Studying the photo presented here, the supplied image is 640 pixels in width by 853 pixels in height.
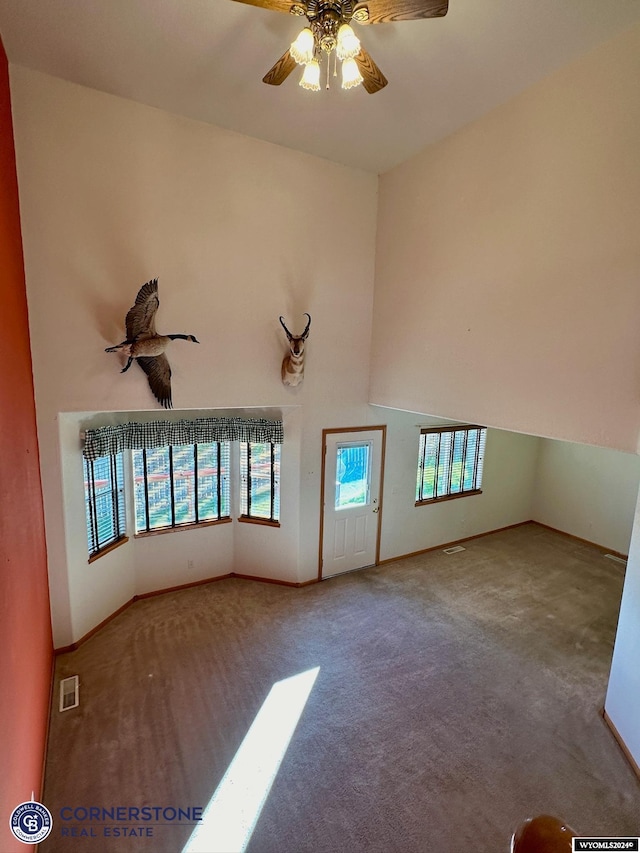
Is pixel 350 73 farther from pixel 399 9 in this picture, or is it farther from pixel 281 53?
pixel 281 53

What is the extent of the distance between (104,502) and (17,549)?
6.85 ft

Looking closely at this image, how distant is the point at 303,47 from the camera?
6.54ft

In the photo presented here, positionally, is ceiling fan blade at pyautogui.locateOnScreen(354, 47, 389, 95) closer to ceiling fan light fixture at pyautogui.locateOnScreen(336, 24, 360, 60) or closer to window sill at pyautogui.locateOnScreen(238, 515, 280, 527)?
ceiling fan light fixture at pyautogui.locateOnScreen(336, 24, 360, 60)

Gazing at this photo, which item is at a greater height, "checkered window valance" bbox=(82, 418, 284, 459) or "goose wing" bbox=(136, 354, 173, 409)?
"goose wing" bbox=(136, 354, 173, 409)

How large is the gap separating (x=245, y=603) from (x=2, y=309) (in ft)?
12.2

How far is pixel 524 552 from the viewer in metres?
6.11

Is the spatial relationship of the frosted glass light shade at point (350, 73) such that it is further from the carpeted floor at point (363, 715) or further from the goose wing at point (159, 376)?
the carpeted floor at point (363, 715)

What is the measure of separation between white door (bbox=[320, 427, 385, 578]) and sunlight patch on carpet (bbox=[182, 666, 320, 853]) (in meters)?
1.86

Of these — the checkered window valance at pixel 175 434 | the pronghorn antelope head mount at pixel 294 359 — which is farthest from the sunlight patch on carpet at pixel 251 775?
the pronghorn antelope head mount at pixel 294 359

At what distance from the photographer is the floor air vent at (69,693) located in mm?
3147

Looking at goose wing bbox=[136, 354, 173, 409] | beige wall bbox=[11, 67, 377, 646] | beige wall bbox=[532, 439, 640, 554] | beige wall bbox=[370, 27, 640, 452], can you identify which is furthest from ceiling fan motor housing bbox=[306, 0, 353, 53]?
beige wall bbox=[532, 439, 640, 554]

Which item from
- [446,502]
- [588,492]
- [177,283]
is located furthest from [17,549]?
[588,492]

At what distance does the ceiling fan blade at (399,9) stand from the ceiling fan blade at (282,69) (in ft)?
1.36

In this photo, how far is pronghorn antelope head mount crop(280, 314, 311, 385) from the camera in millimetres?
4172
